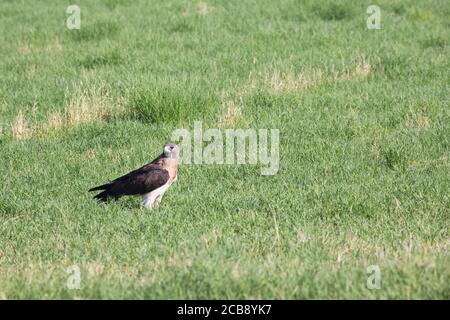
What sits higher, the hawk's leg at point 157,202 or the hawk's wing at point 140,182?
the hawk's wing at point 140,182

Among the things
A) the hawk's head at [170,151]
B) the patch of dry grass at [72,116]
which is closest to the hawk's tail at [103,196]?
the hawk's head at [170,151]

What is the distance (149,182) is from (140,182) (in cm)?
10

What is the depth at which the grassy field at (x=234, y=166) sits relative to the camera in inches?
191

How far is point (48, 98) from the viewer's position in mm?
11305

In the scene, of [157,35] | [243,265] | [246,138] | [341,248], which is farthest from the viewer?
[157,35]

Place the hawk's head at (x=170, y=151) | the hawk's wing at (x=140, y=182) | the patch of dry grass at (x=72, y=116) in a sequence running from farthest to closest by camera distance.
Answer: the patch of dry grass at (x=72, y=116), the hawk's head at (x=170, y=151), the hawk's wing at (x=140, y=182)

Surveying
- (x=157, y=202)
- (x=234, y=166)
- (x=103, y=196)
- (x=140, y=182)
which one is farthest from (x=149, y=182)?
(x=234, y=166)

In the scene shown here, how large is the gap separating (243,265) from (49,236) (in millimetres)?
2282

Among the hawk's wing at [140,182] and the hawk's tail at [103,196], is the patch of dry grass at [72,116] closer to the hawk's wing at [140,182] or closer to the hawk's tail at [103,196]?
the hawk's tail at [103,196]

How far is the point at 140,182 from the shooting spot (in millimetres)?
6797

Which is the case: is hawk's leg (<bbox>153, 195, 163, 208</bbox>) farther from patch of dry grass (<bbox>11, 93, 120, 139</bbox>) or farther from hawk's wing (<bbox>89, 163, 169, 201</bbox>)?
patch of dry grass (<bbox>11, 93, 120, 139</bbox>)

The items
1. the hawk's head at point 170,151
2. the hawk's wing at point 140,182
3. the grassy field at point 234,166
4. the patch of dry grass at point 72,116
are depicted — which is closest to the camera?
the grassy field at point 234,166

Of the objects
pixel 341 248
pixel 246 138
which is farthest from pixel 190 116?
pixel 341 248

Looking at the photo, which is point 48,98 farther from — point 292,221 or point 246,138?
point 292,221
